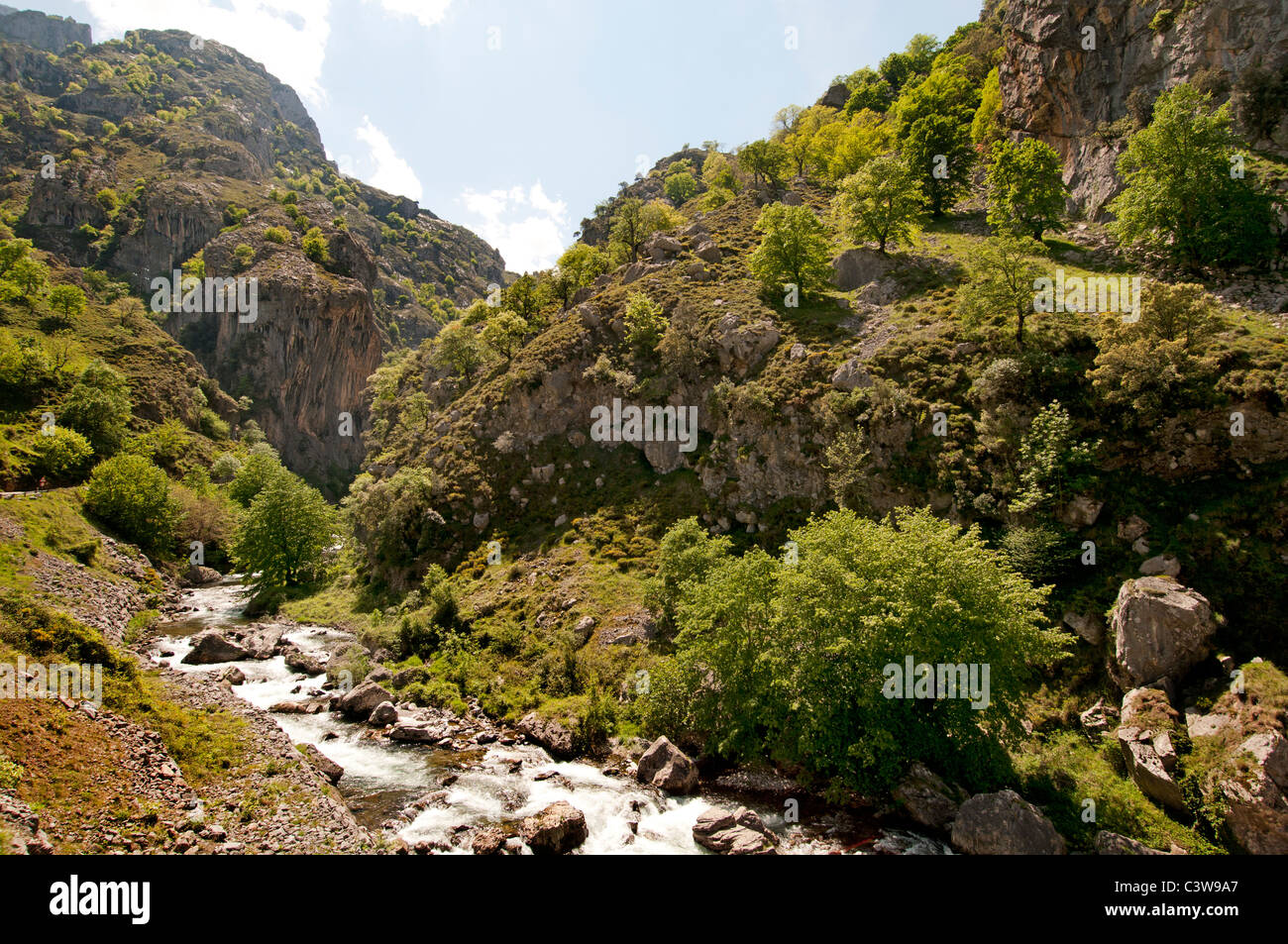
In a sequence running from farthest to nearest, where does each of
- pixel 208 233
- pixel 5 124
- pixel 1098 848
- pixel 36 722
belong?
1. pixel 5 124
2. pixel 208 233
3. pixel 1098 848
4. pixel 36 722

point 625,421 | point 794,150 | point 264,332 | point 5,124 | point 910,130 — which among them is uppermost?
point 5,124

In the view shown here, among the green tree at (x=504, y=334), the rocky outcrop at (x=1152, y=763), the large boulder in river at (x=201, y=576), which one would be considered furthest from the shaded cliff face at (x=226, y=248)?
the rocky outcrop at (x=1152, y=763)

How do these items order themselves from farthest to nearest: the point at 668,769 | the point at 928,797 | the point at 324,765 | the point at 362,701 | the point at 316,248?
the point at 316,248, the point at 362,701, the point at 668,769, the point at 324,765, the point at 928,797

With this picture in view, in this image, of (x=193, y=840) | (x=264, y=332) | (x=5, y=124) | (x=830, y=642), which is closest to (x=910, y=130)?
(x=830, y=642)

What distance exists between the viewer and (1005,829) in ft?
57.2

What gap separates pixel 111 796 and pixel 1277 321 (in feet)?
162

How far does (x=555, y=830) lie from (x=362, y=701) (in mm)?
16478

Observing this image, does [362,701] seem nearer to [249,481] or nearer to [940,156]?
[249,481]

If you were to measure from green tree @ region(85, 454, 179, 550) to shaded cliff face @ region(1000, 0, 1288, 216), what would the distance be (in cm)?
8864

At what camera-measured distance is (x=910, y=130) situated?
199 ft

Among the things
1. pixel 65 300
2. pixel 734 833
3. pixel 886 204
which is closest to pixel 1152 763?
pixel 734 833

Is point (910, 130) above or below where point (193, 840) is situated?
above

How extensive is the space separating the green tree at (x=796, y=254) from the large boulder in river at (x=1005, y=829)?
43.5 meters

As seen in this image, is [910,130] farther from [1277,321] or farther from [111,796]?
[111,796]
